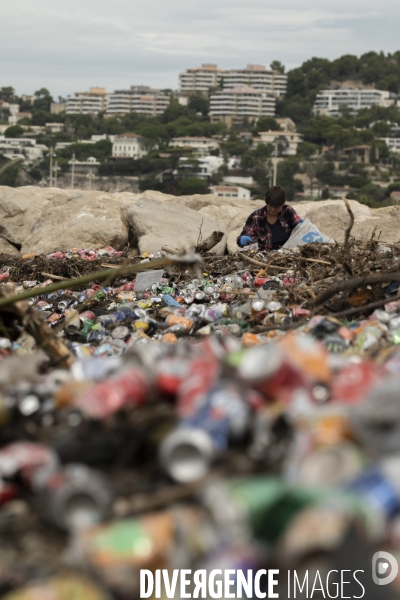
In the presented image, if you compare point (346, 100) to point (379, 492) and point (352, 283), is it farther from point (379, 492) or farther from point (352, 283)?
point (379, 492)

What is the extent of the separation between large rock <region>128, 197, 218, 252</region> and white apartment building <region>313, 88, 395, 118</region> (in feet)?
414

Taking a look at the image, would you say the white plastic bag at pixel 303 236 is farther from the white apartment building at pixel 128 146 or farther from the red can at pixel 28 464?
the white apartment building at pixel 128 146

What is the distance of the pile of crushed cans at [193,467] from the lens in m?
1.53

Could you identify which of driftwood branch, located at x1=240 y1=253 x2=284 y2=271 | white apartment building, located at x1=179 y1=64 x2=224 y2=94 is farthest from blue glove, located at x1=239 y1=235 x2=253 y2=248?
white apartment building, located at x1=179 y1=64 x2=224 y2=94

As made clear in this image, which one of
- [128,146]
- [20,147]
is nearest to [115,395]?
[128,146]

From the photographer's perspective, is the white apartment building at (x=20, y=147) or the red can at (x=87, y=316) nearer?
the red can at (x=87, y=316)

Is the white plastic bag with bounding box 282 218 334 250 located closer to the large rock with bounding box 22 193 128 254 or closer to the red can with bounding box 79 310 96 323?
the red can with bounding box 79 310 96 323

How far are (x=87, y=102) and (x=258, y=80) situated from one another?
30.4 m

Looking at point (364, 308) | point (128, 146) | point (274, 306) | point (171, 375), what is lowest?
point (128, 146)

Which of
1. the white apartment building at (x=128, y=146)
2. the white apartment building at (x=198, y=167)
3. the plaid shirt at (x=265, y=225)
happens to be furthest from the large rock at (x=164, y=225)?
the white apartment building at (x=128, y=146)

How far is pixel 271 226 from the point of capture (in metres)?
6.91

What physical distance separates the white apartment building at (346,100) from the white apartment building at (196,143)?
29.8 m

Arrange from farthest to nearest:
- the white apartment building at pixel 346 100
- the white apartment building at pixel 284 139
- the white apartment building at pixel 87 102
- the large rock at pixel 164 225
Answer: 1. the white apartment building at pixel 87 102
2. the white apartment building at pixel 346 100
3. the white apartment building at pixel 284 139
4. the large rock at pixel 164 225

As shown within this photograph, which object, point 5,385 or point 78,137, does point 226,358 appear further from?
point 78,137
